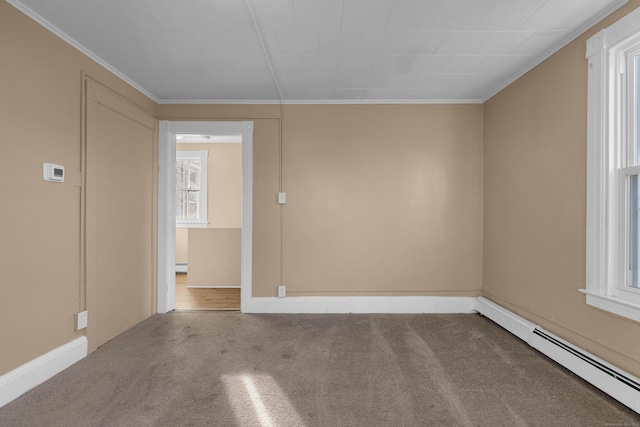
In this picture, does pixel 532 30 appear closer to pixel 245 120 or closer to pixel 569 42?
pixel 569 42

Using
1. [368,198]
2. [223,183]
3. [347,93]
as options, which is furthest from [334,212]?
[223,183]

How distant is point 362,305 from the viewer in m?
3.80

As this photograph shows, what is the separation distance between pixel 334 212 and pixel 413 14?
7.11 feet

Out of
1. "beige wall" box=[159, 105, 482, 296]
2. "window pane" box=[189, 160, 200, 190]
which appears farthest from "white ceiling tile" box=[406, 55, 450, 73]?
"window pane" box=[189, 160, 200, 190]

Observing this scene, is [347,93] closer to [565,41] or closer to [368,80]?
[368,80]

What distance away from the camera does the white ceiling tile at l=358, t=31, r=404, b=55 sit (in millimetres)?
2424

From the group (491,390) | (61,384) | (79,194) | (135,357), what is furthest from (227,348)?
(491,390)

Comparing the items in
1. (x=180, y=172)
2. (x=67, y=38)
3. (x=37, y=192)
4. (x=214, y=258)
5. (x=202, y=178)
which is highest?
(x=67, y=38)

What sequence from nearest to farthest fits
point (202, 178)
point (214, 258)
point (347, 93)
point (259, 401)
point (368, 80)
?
1. point (259, 401)
2. point (368, 80)
3. point (347, 93)
4. point (214, 258)
5. point (202, 178)

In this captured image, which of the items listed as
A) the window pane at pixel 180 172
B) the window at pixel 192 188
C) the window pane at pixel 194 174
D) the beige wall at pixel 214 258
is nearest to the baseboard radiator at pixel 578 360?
the beige wall at pixel 214 258

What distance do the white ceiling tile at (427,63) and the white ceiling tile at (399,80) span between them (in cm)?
11

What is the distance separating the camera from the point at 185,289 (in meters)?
5.16

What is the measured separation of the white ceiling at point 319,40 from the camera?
2115mm

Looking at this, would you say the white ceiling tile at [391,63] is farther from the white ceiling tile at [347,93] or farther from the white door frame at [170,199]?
the white door frame at [170,199]
